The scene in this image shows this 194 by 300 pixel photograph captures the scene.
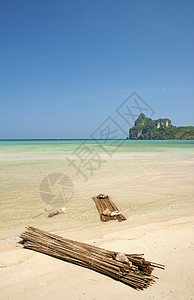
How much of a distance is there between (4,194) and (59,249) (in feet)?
17.6

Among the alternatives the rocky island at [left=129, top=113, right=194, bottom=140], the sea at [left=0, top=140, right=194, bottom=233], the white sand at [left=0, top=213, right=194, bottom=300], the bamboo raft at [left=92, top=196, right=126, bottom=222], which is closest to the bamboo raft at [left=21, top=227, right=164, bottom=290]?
the white sand at [left=0, top=213, right=194, bottom=300]

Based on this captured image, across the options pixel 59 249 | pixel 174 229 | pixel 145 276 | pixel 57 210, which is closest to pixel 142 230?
pixel 174 229

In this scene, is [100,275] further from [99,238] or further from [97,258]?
[99,238]

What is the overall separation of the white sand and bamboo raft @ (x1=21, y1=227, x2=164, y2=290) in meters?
0.09

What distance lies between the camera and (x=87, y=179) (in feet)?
36.2

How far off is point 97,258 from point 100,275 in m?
0.25

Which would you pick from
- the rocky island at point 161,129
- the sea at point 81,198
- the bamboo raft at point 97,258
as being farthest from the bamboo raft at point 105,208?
the rocky island at point 161,129

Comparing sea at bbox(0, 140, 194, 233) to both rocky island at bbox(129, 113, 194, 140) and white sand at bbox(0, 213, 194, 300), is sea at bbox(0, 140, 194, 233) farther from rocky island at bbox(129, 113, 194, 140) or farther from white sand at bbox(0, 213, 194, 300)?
rocky island at bbox(129, 113, 194, 140)

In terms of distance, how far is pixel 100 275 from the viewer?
3.15 m

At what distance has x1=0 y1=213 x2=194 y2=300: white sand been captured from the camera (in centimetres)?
282

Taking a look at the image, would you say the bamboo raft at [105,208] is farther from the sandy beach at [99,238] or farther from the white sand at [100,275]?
the white sand at [100,275]

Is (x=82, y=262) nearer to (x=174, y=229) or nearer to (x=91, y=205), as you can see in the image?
(x=174, y=229)

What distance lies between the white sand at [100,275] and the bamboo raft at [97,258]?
3.4 inches

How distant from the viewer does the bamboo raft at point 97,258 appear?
299 cm
